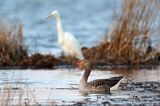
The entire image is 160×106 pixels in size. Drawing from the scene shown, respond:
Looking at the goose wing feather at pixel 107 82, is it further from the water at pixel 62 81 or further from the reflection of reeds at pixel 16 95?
the reflection of reeds at pixel 16 95

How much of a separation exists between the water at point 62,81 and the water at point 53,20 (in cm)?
457

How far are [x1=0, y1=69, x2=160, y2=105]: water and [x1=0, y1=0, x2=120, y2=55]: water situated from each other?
4.57 m

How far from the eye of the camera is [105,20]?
3997 cm

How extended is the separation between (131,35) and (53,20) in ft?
64.7

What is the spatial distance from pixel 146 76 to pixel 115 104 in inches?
217

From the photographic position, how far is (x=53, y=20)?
4022 cm

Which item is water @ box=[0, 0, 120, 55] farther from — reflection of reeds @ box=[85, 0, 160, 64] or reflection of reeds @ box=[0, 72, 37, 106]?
reflection of reeds @ box=[0, 72, 37, 106]

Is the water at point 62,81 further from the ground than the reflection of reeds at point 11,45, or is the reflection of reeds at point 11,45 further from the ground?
the reflection of reeds at point 11,45

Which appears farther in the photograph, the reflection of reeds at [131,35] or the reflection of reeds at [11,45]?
the reflection of reeds at [131,35]

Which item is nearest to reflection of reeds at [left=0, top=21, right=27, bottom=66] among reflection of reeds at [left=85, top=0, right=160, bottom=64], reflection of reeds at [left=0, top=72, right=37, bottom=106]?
reflection of reeds at [left=85, top=0, right=160, bottom=64]

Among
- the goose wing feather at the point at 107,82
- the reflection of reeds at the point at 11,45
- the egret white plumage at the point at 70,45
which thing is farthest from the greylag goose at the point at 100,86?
the egret white plumage at the point at 70,45

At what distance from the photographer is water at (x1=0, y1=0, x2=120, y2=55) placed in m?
29.5

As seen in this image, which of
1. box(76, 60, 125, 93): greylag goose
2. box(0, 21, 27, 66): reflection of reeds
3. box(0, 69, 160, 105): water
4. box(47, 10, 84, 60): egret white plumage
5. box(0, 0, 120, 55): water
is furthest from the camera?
box(0, 0, 120, 55): water

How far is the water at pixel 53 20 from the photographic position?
2950 cm
